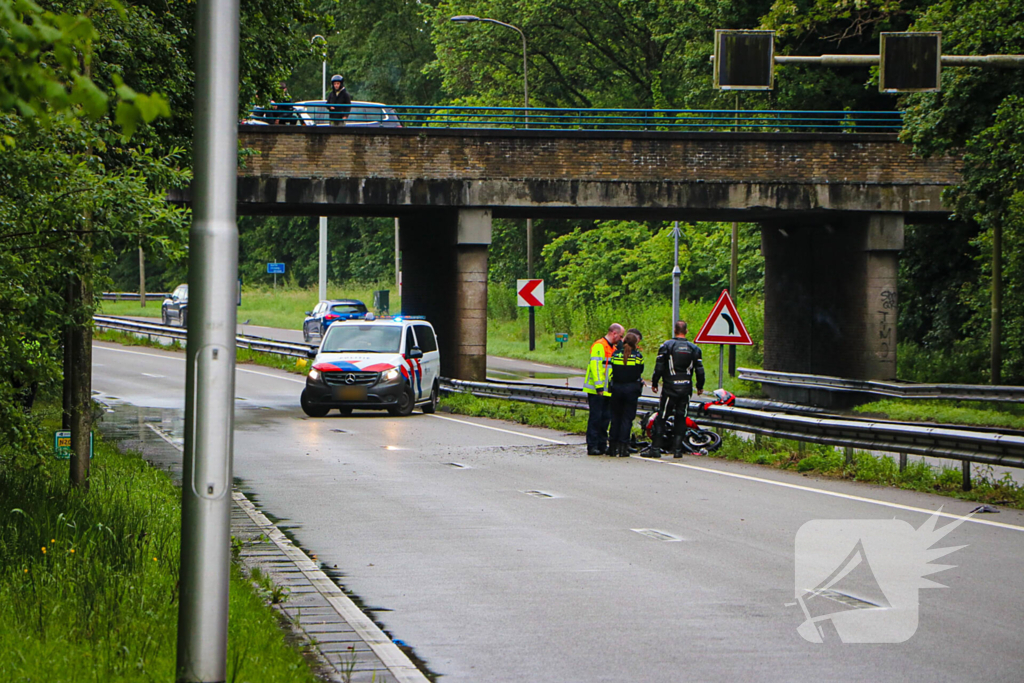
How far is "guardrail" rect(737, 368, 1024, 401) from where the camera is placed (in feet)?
84.2

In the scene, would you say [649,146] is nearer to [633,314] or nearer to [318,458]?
[318,458]

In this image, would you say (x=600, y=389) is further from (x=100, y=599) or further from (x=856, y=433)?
(x=100, y=599)

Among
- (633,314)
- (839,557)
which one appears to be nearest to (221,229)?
(839,557)

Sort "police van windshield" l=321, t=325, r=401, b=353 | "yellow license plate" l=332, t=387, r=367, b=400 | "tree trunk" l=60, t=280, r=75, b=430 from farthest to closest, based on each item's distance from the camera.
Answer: "police van windshield" l=321, t=325, r=401, b=353 → "yellow license plate" l=332, t=387, r=367, b=400 → "tree trunk" l=60, t=280, r=75, b=430

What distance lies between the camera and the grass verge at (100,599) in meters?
6.05

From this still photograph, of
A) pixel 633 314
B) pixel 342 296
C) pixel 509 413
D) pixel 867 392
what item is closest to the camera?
pixel 509 413

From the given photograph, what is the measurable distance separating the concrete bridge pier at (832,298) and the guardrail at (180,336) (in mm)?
13517

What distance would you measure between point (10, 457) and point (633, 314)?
40.8m

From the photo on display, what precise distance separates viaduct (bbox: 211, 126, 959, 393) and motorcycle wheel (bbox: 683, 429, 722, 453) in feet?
36.4

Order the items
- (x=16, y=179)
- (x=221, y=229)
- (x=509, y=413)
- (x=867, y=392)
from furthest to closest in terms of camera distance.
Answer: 1. (x=867, y=392)
2. (x=509, y=413)
3. (x=16, y=179)
4. (x=221, y=229)

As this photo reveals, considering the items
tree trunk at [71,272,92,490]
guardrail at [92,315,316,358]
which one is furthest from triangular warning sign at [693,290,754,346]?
guardrail at [92,315,316,358]

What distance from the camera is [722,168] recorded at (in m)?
28.9

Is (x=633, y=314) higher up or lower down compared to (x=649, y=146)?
lower down

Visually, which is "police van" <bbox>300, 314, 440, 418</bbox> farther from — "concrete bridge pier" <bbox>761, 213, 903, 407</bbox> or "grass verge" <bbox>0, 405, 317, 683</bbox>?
"grass verge" <bbox>0, 405, 317, 683</bbox>
